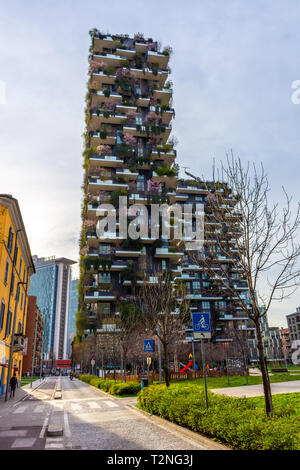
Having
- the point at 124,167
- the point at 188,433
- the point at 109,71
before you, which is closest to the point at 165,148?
the point at 124,167

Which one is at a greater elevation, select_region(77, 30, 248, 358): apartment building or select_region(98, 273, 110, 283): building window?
select_region(77, 30, 248, 358): apartment building

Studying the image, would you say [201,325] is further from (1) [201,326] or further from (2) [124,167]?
(2) [124,167]

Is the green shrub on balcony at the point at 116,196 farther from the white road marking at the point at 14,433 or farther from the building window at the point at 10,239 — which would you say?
the white road marking at the point at 14,433

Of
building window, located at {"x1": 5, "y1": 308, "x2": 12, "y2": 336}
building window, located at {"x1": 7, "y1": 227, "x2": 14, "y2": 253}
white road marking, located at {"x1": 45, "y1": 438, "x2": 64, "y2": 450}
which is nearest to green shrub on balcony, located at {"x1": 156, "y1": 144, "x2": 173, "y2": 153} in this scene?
building window, located at {"x1": 7, "y1": 227, "x2": 14, "y2": 253}

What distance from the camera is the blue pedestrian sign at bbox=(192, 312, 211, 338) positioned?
10.9 m

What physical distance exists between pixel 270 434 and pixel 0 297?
2322 cm

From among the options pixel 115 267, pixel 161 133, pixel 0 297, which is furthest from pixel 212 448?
pixel 161 133

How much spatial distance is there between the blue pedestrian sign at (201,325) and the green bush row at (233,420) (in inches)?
70.8

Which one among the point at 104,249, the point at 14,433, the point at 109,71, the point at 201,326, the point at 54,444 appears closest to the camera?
the point at 54,444

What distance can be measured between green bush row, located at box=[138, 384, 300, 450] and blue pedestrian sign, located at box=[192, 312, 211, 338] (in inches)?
70.8

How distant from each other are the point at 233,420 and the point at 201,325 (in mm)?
3602

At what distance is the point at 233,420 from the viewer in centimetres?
770

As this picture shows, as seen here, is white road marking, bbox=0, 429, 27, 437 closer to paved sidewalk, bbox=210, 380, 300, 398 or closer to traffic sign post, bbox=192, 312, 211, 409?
traffic sign post, bbox=192, 312, 211, 409

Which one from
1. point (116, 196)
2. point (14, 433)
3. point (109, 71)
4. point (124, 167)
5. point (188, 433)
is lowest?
point (14, 433)
